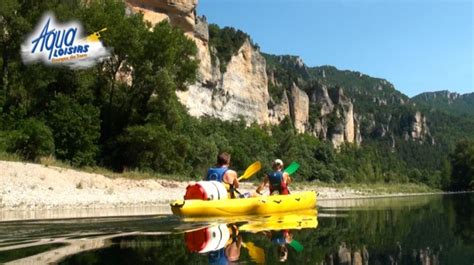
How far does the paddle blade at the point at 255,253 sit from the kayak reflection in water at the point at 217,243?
0.37 feet

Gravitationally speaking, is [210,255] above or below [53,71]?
below

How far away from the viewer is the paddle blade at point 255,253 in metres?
5.49

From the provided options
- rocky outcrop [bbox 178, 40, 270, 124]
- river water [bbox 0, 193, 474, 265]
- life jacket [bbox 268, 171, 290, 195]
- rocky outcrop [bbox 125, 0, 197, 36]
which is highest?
rocky outcrop [bbox 125, 0, 197, 36]

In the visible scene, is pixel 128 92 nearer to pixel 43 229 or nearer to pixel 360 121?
pixel 43 229

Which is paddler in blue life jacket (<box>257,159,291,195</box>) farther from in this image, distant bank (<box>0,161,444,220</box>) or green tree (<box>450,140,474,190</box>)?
green tree (<box>450,140,474,190</box>)

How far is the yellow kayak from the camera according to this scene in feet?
35.4

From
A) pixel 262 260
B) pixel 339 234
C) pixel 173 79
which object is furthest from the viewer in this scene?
pixel 173 79

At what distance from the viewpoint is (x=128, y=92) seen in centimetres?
3409

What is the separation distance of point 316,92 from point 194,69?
101 metres

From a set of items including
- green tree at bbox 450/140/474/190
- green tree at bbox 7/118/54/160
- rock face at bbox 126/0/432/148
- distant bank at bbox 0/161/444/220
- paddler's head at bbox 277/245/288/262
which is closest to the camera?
paddler's head at bbox 277/245/288/262

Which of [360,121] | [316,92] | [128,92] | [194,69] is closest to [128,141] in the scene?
[128,92]

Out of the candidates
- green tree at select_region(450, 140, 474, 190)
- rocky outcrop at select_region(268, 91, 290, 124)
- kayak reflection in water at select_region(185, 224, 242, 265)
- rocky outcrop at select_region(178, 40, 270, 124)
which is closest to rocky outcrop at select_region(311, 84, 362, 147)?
rocky outcrop at select_region(268, 91, 290, 124)

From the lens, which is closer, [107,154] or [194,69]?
[107,154]

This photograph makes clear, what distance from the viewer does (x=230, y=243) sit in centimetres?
676
